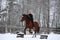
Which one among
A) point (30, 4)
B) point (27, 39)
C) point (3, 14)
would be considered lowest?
point (27, 39)

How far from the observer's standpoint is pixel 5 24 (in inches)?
68.1

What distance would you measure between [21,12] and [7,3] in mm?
232

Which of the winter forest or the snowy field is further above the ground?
the winter forest

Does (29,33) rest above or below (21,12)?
below

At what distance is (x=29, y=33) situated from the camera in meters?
1.74

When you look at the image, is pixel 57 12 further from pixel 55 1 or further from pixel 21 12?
pixel 21 12

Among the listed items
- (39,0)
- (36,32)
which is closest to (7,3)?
(39,0)

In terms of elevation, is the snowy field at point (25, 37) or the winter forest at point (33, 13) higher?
the winter forest at point (33, 13)

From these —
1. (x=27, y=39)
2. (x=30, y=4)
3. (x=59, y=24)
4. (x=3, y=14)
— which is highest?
(x=30, y=4)

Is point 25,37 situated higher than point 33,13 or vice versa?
point 33,13

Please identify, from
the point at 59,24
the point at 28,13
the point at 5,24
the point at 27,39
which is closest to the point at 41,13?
the point at 28,13

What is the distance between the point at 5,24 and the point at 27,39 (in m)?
0.37

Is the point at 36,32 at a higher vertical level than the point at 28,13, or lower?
Result: lower

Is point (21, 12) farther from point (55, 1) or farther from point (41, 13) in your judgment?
point (55, 1)
